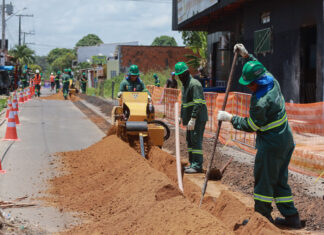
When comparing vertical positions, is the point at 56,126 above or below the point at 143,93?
below

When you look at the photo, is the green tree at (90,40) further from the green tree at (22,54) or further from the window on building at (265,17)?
the window on building at (265,17)

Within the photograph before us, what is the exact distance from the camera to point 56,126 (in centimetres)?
1658

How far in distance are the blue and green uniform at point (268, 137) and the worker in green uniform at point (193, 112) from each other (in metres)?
3.03

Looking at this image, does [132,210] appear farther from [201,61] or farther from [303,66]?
[201,61]

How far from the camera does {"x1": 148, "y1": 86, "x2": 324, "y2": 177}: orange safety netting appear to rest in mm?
8805

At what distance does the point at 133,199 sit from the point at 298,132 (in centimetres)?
545

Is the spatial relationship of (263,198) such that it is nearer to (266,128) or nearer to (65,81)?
(266,128)

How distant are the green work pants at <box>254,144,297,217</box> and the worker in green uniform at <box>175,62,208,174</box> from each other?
122 inches

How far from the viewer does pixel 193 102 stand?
8633 millimetres

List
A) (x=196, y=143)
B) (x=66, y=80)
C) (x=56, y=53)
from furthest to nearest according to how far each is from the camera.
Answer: (x=56, y=53) → (x=66, y=80) → (x=196, y=143)

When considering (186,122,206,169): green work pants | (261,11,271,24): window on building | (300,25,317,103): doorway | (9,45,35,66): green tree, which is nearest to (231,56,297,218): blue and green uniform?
(186,122,206,169): green work pants

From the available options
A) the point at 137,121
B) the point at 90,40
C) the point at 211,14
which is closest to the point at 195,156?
the point at 137,121

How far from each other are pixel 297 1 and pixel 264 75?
11.3m

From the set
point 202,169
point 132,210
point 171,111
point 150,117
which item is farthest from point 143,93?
point 171,111
